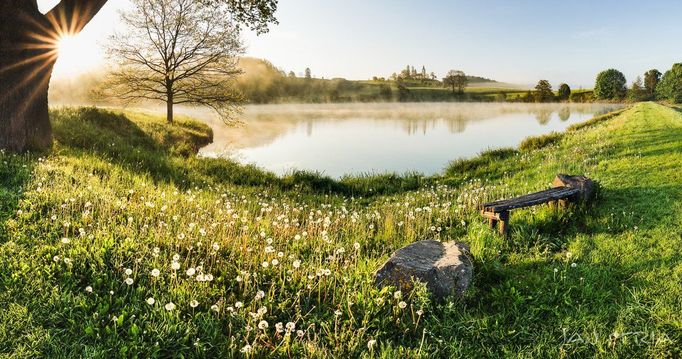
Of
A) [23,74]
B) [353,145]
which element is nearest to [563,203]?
[23,74]

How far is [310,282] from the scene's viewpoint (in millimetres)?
5566

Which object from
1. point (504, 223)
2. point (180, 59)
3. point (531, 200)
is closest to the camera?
point (504, 223)

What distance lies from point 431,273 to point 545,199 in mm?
3839

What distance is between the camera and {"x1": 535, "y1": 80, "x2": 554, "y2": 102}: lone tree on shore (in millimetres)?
139225

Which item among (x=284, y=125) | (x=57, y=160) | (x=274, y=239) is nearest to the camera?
(x=274, y=239)

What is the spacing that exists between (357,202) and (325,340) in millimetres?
9010

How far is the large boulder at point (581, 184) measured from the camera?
911 cm

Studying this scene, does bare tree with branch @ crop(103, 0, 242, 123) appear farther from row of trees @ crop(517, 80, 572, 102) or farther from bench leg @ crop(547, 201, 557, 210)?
row of trees @ crop(517, 80, 572, 102)

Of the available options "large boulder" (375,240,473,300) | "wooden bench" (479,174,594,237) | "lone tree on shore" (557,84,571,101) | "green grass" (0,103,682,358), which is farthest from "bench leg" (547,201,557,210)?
"lone tree on shore" (557,84,571,101)

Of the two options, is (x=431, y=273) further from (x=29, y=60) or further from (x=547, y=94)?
(x=547, y=94)

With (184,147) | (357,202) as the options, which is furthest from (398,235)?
(184,147)

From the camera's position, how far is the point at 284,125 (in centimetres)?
4553

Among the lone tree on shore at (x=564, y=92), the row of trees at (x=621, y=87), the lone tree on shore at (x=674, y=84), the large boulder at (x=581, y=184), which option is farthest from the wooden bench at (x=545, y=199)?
the lone tree on shore at (x=564, y=92)

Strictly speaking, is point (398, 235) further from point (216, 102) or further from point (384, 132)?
point (384, 132)
